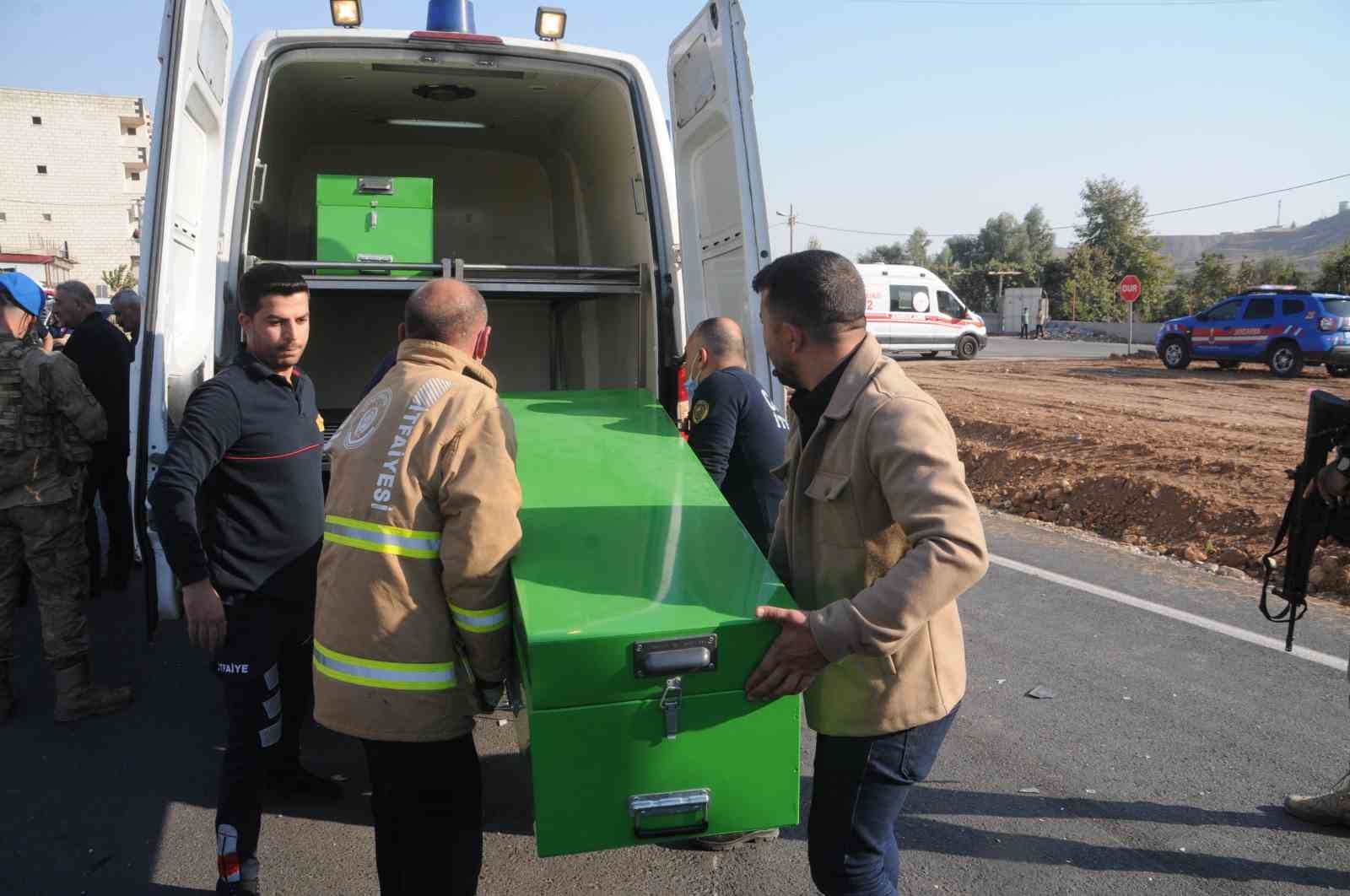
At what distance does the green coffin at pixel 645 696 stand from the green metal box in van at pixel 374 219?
2.77 meters

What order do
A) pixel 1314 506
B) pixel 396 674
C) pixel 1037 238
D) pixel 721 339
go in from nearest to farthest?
1. pixel 396 674
2. pixel 1314 506
3. pixel 721 339
4. pixel 1037 238

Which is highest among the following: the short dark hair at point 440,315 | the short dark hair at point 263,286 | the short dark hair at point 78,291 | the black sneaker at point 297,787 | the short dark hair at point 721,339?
the short dark hair at point 78,291

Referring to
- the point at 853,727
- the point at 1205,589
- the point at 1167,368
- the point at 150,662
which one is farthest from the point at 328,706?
the point at 1167,368

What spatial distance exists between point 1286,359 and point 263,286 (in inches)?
829

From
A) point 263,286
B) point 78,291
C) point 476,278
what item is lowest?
point 263,286

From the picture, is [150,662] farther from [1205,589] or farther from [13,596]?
[1205,589]

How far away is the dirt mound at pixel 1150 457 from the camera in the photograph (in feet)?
23.3

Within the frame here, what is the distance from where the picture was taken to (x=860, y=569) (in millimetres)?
1957

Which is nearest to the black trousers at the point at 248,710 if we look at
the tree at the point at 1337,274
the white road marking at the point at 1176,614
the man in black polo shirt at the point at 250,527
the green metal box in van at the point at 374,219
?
the man in black polo shirt at the point at 250,527

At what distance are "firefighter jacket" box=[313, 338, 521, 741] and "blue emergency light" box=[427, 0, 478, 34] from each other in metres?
2.83

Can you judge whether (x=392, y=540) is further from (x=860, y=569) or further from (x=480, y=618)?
(x=860, y=569)

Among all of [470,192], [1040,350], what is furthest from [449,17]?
[1040,350]

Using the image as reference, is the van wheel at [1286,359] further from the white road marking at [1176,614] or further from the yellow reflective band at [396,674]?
the yellow reflective band at [396,674]

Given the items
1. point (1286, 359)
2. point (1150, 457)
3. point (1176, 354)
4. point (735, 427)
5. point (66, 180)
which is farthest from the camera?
point (66, 180)
